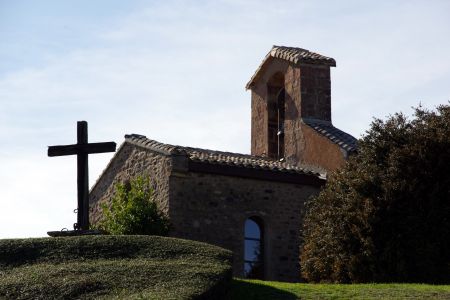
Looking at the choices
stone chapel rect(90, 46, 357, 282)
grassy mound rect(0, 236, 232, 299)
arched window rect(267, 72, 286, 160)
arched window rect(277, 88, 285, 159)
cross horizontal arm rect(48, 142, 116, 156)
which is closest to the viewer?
grassy mound rect(0, 236, 232, 299)

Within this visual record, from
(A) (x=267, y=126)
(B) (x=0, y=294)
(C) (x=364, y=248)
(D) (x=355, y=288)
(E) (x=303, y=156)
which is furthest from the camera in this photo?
(A) (x=267, y=126)

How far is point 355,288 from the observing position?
23000 millimetres

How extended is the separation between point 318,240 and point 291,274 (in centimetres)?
313

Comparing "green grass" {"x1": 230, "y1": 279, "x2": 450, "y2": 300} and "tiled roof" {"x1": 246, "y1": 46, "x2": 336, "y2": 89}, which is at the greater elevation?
"tiled roof" {"x1": 246, "y1": 46, "x2": 336, "y2": 89}

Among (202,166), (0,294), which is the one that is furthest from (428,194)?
(0,294)

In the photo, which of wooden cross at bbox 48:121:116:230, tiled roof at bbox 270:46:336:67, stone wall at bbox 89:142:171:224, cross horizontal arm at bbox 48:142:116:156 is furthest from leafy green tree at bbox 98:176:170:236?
tiled roof at bbox 270:46:336:67

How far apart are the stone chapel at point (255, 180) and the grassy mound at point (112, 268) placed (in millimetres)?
4625

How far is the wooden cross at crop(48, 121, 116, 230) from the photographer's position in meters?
25.9

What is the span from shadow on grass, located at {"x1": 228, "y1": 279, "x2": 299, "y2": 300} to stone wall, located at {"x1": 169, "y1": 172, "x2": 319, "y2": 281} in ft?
18.4

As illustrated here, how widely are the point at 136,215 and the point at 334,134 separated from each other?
6.15 meters

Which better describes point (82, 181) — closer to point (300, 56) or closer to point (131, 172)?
point (131, 172)

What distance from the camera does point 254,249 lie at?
2973 centimetres

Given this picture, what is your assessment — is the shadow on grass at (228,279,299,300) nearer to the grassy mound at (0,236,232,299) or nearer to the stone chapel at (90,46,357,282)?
the grassy mound at (0,236,232,299)

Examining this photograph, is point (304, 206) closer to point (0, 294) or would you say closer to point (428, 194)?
point (428, 194)
